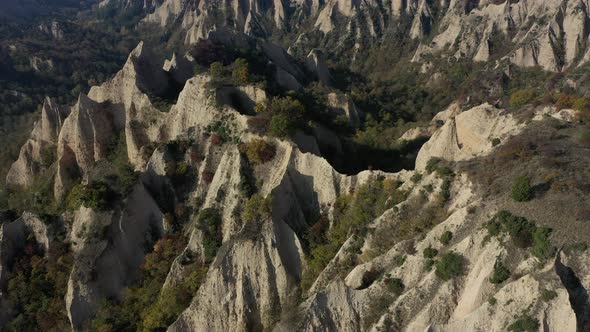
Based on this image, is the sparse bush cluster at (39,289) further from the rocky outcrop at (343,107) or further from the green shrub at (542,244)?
the rocky outcrop at (343,107)

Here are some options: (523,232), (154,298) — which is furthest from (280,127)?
(523,232)

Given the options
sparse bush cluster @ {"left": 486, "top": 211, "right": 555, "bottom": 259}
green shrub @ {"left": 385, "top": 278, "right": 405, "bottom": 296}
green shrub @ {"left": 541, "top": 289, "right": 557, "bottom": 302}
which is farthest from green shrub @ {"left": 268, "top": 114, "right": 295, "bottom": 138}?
green shrub @ {"left": 541, "top": 289, "right": 557, "bottom": 302}

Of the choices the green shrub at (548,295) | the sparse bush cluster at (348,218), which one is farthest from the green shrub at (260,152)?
the green shrub at (548,295)

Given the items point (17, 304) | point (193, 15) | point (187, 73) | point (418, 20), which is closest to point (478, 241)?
point (17, 304)

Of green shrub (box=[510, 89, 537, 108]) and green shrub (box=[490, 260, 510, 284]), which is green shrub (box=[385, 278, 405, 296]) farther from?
green shrub (box=[510, 89, 537, 108])

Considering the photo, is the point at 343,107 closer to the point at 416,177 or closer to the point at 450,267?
the point at 416,177

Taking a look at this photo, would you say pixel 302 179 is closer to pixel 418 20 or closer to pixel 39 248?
pixel 39 248

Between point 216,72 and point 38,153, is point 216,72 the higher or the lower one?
the higher one
